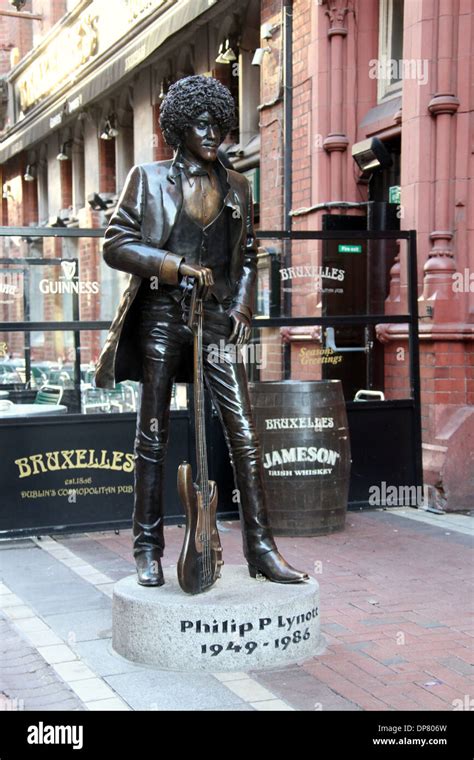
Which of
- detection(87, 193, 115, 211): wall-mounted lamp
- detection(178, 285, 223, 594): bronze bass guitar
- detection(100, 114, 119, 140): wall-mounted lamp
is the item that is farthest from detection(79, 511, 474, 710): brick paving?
detection(100, 114, 119, 140): wall-mounted lamp

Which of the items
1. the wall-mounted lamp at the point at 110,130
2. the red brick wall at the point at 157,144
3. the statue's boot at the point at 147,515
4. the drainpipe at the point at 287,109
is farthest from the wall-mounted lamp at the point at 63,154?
the statue's boot at the point at 147,515

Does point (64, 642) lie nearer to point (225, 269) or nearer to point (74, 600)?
point (74, 600)

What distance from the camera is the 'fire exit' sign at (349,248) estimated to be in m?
8.56

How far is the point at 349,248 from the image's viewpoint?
8.59 meters

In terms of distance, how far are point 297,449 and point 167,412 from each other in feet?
7.89

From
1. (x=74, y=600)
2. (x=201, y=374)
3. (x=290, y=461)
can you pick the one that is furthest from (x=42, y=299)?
(x=201, y=374)

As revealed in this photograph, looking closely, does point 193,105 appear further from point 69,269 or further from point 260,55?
point 260,55

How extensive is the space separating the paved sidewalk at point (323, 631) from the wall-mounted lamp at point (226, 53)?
8.54 meters

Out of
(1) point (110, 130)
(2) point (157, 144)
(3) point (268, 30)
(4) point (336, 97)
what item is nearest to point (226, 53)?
(3) point (268, 30)

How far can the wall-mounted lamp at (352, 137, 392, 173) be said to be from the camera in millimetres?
10062

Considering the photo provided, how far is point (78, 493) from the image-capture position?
762cm

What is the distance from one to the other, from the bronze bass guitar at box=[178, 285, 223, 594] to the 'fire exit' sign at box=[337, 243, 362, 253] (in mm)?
4021

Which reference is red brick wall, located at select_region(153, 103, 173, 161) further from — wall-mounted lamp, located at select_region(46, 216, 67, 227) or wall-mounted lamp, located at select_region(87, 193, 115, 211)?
wall-mounted lamp, located at select_region(46, 216, 67, 227)
